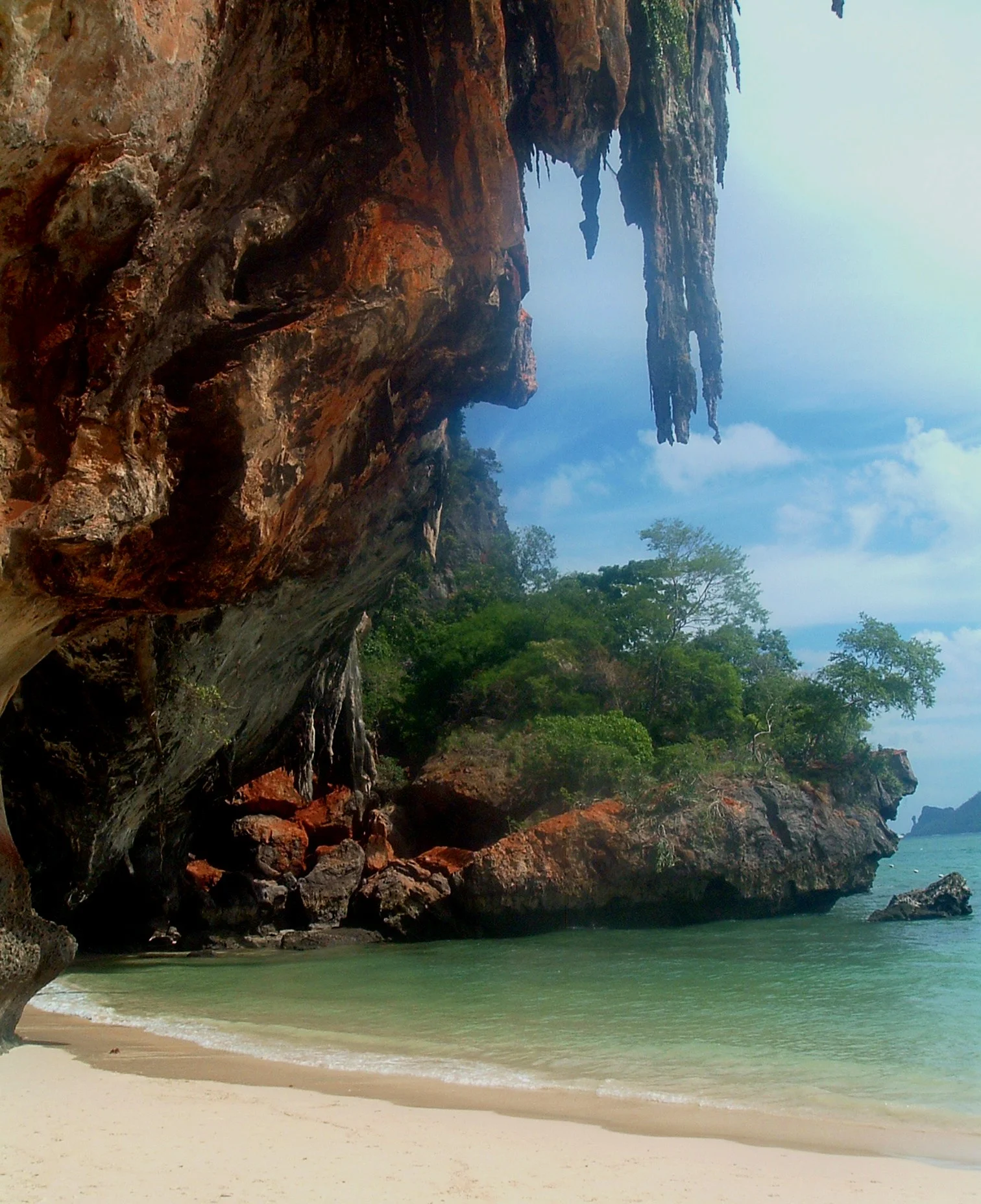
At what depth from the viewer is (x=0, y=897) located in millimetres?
6824

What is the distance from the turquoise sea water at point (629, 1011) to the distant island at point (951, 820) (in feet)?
442

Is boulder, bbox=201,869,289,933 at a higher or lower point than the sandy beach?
lower

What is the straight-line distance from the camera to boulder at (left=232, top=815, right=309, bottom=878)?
20094 mm

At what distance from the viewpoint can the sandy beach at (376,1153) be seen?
374 cm

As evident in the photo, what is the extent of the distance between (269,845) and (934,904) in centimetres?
1439

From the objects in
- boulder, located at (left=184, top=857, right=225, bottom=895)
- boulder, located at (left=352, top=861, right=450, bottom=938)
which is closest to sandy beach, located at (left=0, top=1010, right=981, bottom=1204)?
boulder, located at (left=352, top=861, right=450, bottom=938)

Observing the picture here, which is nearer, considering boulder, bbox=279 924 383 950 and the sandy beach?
the sandy beach

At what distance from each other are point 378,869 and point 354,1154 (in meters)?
17.1

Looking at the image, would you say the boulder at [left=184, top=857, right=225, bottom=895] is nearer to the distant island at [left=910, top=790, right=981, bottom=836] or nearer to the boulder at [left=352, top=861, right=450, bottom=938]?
the boulder at [left=352, top=861, right=450, bottom=938]

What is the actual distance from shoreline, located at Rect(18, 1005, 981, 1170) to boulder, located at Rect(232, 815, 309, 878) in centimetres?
1249

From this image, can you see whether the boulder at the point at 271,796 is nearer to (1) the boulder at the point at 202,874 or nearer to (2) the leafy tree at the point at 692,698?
(1) the boulder at the point at 202,874

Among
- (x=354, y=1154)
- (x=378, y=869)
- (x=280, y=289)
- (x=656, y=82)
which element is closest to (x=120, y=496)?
(x=280, y=289)

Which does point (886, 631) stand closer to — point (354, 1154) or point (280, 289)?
point (280, 289)

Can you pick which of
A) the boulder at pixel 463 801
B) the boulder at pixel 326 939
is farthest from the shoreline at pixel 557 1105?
the boulder at pixel 463 801
